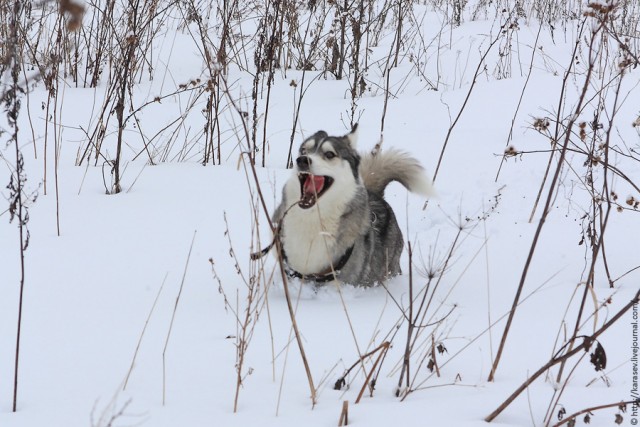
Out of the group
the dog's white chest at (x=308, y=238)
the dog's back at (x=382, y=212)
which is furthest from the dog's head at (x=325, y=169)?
the dog's back at (x=382, y=212)

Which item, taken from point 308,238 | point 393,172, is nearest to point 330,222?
point 308,238

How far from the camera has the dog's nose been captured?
320 centimetres

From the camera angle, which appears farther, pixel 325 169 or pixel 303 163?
pixel 325 169

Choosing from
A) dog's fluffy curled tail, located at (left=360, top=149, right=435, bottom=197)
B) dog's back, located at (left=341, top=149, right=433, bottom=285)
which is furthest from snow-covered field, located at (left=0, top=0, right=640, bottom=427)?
dog's fluffy curled tail, located at (left=360, top=149, right=435, bottom=197)

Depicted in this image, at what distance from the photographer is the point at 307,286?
11.4 feet

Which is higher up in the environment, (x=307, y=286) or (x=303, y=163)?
(x=303, y=163)

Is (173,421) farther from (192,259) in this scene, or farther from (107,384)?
(192,259)

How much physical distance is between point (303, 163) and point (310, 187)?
21 cm

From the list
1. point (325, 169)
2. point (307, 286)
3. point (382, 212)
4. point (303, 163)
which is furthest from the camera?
point (382, 212)

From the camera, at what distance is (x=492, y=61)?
7.91 meters

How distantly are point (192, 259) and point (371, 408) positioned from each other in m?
1.83

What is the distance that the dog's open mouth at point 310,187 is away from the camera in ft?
10.9

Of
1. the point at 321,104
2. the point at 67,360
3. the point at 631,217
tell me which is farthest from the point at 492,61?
the point at 67,360

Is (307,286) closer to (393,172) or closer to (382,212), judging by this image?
(382,212)
